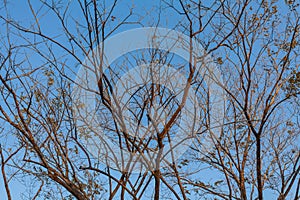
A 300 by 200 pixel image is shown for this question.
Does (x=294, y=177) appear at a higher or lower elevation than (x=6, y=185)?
lower

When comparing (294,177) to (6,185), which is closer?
(294,177)

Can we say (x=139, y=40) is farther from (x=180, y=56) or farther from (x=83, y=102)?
(x=83, y=102)

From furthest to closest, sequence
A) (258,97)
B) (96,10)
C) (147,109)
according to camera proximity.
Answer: (258,97)
(147,109)
(96,10)

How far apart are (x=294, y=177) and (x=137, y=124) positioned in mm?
1692

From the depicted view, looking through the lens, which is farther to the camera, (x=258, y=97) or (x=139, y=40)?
(x=258, y=97)

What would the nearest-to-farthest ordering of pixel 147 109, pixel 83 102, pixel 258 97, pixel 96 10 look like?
pixel 96 10
pixel 83 102
pixel 147 109
pixel 258 97

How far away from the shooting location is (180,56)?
3623 mm

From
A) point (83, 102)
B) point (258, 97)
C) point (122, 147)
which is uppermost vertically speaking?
point (258, 97)

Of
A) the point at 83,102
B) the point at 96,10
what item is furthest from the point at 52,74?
the point at 96,10

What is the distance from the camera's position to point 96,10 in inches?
122

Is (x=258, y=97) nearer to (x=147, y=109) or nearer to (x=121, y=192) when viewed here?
(x=147, y=109)

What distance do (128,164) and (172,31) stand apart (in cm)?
132

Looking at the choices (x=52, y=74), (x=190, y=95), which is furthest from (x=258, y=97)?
(x=52, y=74)

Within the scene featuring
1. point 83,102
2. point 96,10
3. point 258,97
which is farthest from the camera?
point 258,97
